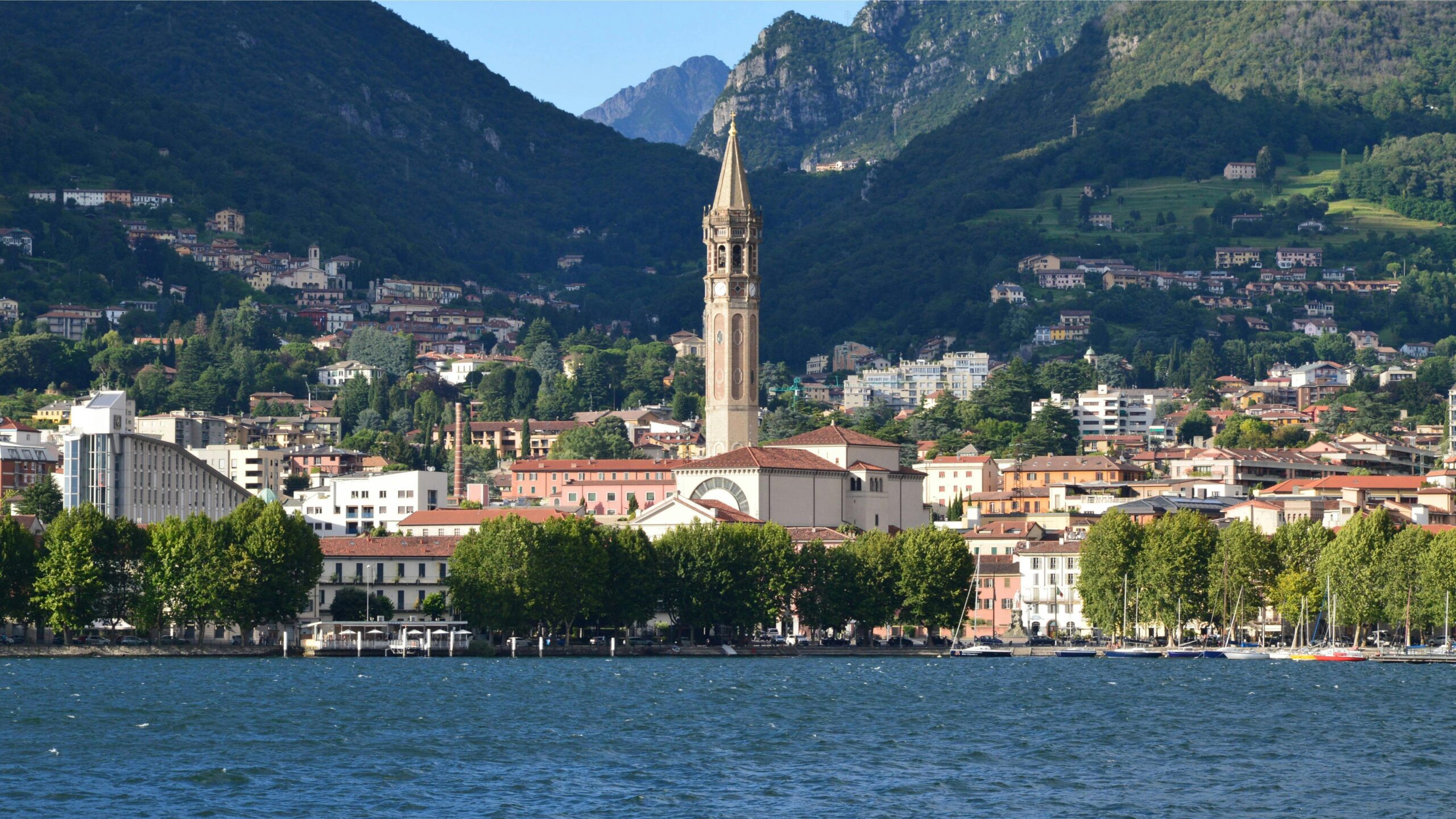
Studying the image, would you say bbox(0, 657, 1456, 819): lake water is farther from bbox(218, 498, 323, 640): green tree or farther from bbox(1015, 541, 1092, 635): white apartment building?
bbox(1015, 541, 1092, 635): white apartment building

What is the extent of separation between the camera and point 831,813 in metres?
51.5

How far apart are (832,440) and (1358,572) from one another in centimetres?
3250

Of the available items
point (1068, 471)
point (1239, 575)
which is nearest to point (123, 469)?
point (1239, 575)

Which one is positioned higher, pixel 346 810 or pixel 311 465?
pixel 311 465

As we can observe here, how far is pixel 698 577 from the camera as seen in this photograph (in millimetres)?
106750

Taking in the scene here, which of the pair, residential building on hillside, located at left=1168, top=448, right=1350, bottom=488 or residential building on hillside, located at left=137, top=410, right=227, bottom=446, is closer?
residential building on hillside, located at left=1168, top=448, right=1350, bottom=488

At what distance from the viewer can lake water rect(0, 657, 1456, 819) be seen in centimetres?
5350

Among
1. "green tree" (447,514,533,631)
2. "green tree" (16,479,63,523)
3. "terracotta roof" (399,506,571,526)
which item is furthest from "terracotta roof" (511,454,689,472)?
"green tree" (447,514,533,631)

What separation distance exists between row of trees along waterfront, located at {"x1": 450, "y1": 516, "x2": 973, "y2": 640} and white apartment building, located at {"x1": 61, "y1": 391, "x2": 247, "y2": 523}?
870 inches

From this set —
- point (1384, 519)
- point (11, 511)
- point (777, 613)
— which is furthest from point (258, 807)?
point (11, 511)

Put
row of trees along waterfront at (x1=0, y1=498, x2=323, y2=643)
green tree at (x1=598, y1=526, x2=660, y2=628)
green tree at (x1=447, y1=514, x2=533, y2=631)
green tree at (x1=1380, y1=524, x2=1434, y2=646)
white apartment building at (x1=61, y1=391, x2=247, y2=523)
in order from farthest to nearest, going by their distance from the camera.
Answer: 1. white apartment building at (x1=61, y1=391, x2=247, y2=523)
2. green tree at (x1=1380, y1=524, x2=1434, y2=646)
3. green tree at (x1=598, y1=526, x2=660, y2=628)
4. green tree at (x1=447, y1=514, x2=533, y2=631)
5. row of trees along waterfront at (x1=0, y1=498, x2=323, y2=643)

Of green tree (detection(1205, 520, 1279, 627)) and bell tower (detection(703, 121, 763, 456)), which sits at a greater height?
bell tower (detection(703, 121, 763, 456))

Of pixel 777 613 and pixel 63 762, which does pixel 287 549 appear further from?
pixel 63 762

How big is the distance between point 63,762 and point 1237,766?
27914mm
